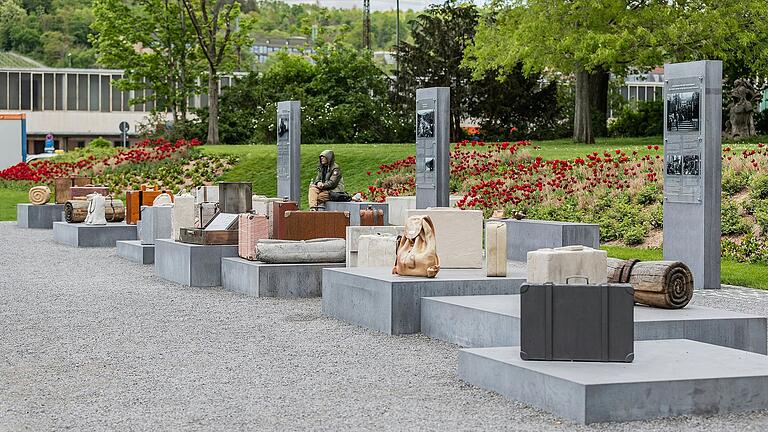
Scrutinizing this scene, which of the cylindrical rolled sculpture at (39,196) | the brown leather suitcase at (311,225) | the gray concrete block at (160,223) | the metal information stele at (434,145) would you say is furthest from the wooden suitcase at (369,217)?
the cylindrical rolled sculpture at (39,196)

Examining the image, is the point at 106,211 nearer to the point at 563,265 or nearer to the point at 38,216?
the point at 38,216

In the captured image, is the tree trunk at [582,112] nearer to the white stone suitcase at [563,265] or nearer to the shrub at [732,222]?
the shrub at [732,222]

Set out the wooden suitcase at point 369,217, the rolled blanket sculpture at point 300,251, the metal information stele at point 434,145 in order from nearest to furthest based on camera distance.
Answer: the rolled blanket sculpture at point 300,251, the wooden suitcase at point 369,217, the metal information stele at point 434,145

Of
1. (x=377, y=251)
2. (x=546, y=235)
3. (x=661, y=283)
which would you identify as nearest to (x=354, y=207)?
(x=546, y=235)

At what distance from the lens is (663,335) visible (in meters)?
9.57

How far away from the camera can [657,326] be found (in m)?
9.56

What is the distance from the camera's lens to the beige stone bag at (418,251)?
1184cm

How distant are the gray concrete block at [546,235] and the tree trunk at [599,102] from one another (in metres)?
29.4

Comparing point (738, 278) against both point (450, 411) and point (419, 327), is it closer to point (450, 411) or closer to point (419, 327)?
point (419, 327)

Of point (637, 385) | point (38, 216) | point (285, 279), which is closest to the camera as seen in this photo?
point (637, 385)

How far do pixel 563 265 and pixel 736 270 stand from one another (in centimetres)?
841

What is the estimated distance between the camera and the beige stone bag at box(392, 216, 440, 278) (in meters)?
11.8

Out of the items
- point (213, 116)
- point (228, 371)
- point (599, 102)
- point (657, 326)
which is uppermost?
point (599, 102)

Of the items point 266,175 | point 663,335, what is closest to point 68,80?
point 266,175
